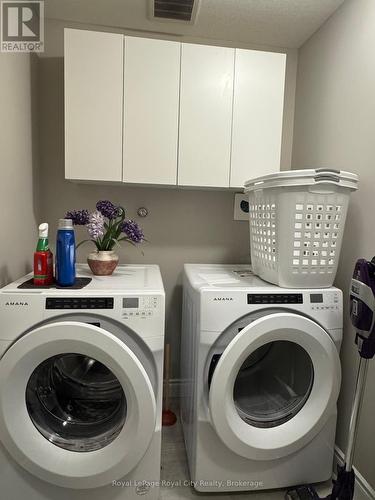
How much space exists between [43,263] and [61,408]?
2.07 feet

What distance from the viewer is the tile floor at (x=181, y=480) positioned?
1.47 m

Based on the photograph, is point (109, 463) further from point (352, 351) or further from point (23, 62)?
point (23, 62)

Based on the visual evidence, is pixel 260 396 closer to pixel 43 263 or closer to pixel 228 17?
pixel 43 263

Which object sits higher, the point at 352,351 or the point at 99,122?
the point at 99,122

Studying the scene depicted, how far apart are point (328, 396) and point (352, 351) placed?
287 millimetres

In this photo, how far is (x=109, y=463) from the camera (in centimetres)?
122

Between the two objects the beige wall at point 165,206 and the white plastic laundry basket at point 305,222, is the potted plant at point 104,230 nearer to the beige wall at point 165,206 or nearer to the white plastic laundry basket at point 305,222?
the beige wall at point 165,206

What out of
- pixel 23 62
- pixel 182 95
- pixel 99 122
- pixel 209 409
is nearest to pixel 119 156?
pixel 99 122

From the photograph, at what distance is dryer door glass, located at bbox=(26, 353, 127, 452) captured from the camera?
4.24 feet

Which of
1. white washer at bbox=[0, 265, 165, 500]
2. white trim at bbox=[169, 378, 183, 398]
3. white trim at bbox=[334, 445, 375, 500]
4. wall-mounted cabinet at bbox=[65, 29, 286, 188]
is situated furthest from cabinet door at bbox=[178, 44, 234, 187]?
white trim at bbox=[334, 445, 375, 500]

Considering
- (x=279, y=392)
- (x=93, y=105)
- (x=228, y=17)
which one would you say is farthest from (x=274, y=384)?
(x=228, y=17)

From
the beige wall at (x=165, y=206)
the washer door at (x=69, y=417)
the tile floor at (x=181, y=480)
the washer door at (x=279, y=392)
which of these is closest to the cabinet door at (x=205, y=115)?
the beige wall at (x=165, y=206)

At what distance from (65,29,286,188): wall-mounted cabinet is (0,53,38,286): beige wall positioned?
0.81ft

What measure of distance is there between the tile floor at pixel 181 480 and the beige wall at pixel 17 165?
3.95 ft
